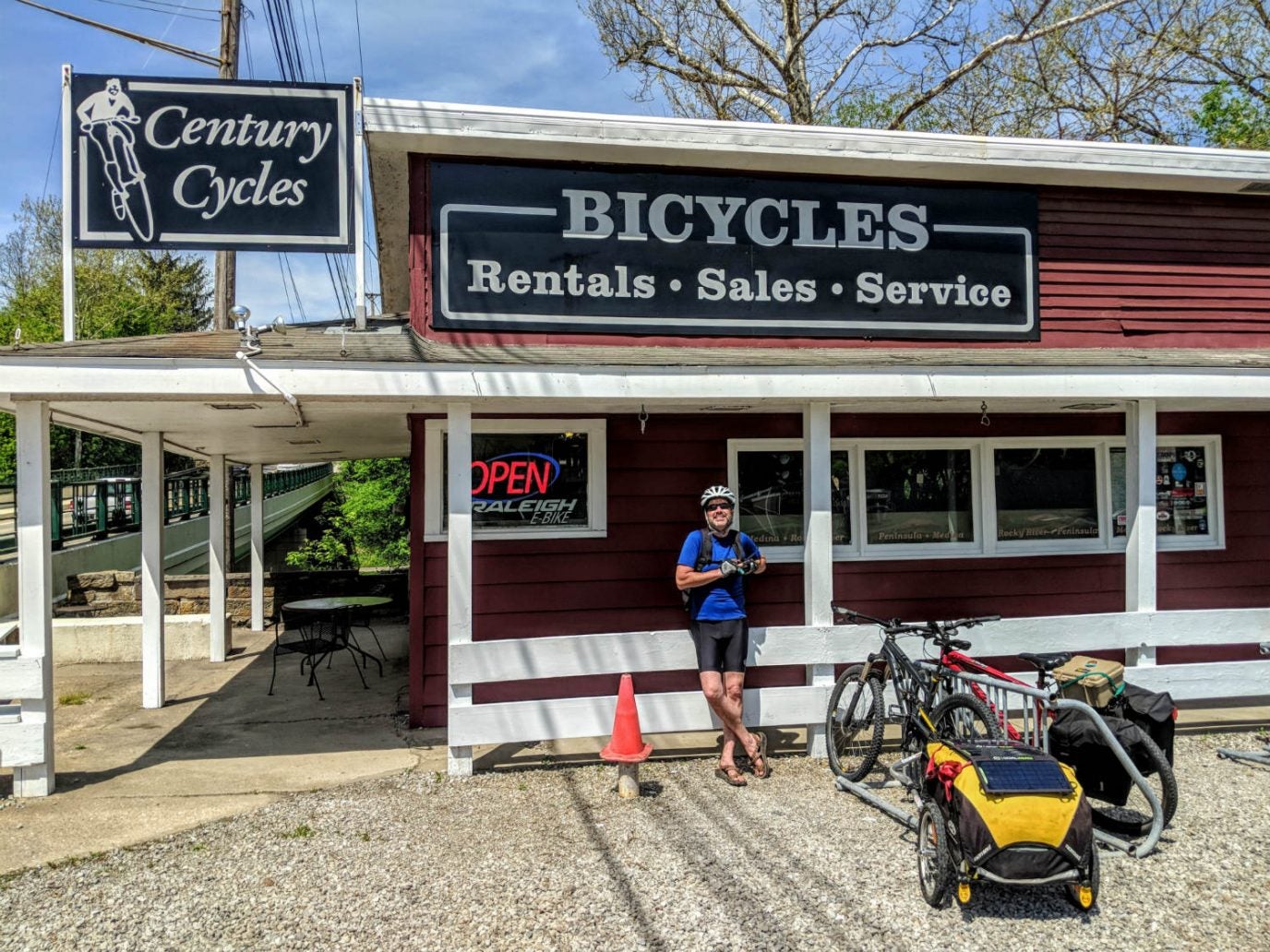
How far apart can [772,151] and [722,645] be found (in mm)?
3897

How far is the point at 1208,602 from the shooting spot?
8.02 m

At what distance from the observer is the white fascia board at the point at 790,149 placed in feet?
21.6

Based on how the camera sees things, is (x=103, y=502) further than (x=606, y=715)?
Yes

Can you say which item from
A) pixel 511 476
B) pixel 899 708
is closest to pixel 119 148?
pixel 511 476

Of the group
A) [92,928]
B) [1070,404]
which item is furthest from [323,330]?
[1070,404]

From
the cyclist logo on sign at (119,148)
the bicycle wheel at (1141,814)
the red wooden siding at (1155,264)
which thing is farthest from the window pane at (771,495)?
the cyclist logo on sign at (119,148)

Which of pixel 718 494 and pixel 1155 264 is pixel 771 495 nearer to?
pixel 718 494

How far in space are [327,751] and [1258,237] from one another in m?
9.06

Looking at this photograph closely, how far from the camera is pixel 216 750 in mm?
6586

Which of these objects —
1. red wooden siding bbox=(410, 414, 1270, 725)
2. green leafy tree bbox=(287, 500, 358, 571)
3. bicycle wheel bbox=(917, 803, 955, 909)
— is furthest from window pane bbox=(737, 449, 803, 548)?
green leafy tree bbox=(287, 500, 358, 571)

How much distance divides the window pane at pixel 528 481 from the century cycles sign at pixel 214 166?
187 centimetres

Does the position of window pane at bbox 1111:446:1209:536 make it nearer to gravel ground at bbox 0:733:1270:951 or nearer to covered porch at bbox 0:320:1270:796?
covered porch at bbox 0:320:1270:796

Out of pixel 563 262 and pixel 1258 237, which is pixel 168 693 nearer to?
pixel 563 262

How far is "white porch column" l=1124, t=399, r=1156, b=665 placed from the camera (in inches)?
261
